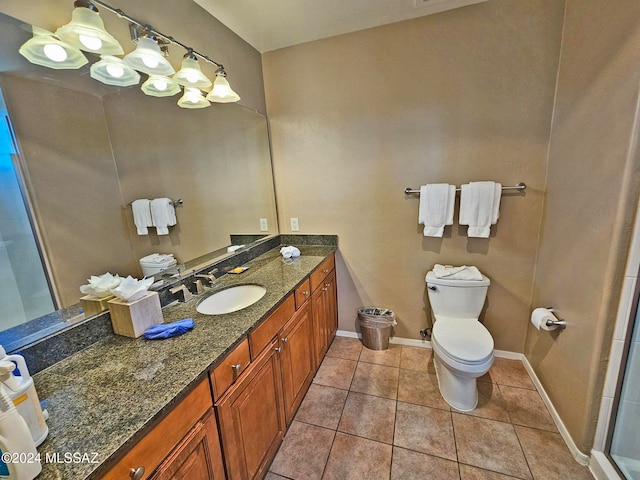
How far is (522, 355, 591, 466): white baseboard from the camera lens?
4.56 ft

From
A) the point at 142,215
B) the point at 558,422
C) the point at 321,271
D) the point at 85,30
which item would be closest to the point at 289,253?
the point at 321,271

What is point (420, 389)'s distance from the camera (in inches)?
75.9

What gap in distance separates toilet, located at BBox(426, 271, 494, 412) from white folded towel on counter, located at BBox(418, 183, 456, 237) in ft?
1.17

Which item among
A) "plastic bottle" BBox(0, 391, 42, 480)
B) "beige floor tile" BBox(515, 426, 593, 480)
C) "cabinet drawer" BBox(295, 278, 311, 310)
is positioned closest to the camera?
"plastic bottle" BBox(0, 391, 42, 480)

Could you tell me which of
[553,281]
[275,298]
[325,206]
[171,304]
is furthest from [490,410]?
[171,304]

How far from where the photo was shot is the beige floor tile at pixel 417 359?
2.14m

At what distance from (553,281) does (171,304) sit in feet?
7.50

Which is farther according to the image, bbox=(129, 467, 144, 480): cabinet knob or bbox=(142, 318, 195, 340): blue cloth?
bbox=(142, 318, 195, 340): blue cloth

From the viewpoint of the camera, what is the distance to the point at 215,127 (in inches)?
76.4

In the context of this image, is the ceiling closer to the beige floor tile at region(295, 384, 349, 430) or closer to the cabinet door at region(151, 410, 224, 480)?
the cabinet door at region(151, 410, 224, 480)

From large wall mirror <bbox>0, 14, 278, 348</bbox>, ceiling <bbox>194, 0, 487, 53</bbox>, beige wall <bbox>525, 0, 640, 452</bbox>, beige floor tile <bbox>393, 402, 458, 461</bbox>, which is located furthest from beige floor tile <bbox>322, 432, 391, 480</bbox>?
ceiling <bbox>194, 0, 487, 53</bbox>

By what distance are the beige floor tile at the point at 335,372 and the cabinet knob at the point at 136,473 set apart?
4.83 ft

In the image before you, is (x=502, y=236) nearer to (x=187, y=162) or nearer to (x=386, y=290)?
(x=386, y=290)

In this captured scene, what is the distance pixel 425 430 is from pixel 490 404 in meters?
0.51
